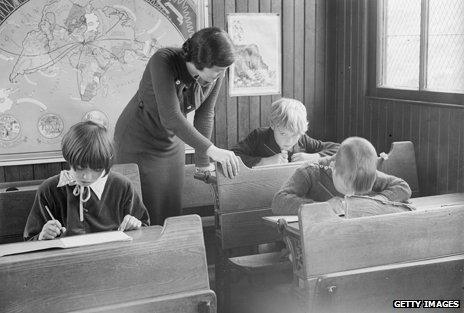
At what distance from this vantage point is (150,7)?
4223mm

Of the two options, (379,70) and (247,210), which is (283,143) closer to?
(247,210)

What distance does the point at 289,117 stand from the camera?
360 cm

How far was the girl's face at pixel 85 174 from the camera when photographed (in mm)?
2256

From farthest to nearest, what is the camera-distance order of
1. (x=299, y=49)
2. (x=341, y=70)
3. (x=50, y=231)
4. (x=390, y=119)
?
(x=299, y=49), (x=341, y=70), (x=390, y=119), (x=50, y=231)

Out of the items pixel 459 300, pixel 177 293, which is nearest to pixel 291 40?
pixel 459 300

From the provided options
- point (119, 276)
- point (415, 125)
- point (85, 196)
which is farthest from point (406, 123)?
point (119, 276)

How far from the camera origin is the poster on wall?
387cm

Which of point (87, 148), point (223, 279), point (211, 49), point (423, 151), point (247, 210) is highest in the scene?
Answer: point (211, 49)

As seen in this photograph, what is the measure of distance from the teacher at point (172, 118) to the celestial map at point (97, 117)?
1031 millimetres

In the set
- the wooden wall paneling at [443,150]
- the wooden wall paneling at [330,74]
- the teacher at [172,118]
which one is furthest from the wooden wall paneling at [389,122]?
the teacher at [172,118]

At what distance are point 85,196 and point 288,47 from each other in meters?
2.77

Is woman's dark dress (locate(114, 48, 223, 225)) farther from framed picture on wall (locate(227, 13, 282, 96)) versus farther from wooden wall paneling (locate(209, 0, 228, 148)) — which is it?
framed picture on wall (locate(227, 13, 282, 96))

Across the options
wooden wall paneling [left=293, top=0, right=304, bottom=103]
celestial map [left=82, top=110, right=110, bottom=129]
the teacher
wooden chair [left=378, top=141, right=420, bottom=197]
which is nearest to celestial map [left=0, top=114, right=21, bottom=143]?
A: celestial map [left=82, top=110, right=110, bottom=129]

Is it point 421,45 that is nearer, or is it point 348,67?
point 421,45
